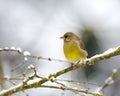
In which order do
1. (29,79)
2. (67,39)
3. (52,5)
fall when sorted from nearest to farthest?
(29,79), (67,39), (52,5)

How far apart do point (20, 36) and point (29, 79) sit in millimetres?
11543

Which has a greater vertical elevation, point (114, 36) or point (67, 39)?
point (114, 36)

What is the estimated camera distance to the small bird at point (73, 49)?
5534 mm

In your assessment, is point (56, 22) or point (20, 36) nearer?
point (20, 36)

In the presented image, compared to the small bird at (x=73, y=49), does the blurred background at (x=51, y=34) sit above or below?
above

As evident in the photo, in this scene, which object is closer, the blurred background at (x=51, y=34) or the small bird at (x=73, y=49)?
the small bird at (x=73, y=49)

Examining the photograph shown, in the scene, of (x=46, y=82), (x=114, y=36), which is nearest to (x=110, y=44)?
(x=114, y=36)

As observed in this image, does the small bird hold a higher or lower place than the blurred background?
lower

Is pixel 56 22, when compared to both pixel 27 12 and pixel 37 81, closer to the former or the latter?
pixel 27 12

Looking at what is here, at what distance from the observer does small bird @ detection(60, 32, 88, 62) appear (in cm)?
553

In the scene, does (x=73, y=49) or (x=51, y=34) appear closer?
(x=73, y=49)

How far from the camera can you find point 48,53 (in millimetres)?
13539

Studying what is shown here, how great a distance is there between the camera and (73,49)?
5.77m

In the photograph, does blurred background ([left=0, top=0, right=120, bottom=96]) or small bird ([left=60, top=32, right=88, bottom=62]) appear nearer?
small bird ([left=60, top=32, right=88, bottom=62])
